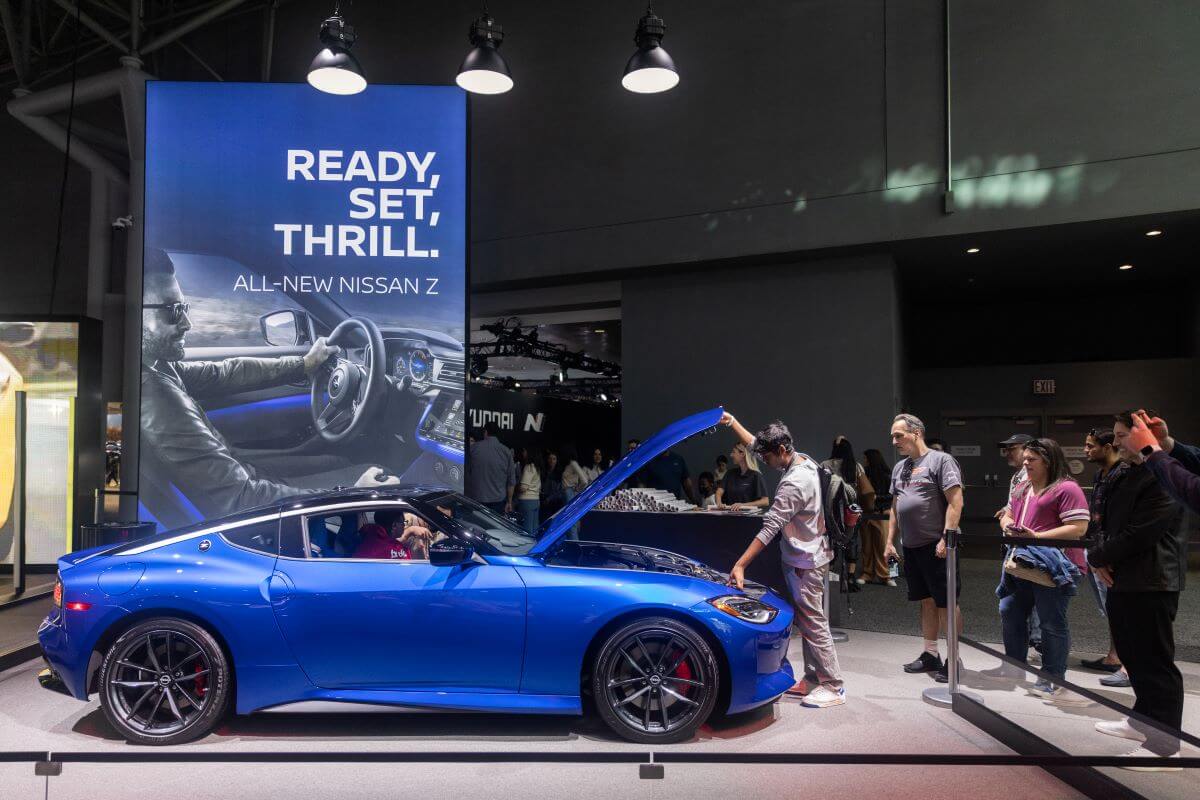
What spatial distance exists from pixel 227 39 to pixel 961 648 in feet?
48.8

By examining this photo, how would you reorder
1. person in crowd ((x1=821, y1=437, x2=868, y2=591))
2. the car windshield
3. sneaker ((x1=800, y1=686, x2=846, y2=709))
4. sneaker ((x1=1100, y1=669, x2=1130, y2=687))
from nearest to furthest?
the car windshield, sneaker ((x1=800, y1=686, x2=846, y2=709)), sneaker ((x1=1100, y1=669, x2=1130, y2=687)), person in crowd ((x1=821, y1=437, x2=868, y2=591))

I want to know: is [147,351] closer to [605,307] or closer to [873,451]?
[605,307]

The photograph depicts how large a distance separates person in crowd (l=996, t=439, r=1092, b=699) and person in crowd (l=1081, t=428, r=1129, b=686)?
0.39 ft

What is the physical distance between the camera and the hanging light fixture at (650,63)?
21.3 feet

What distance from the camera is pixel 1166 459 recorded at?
3.29 m

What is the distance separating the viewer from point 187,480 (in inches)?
302

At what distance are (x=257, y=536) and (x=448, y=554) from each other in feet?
3.35

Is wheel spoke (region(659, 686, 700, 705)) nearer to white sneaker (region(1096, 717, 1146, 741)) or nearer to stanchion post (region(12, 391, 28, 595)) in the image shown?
white sneaker (region(1096, 717, 1146, 741))

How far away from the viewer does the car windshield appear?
4.21m

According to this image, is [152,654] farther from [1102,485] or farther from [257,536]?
[1102,485]

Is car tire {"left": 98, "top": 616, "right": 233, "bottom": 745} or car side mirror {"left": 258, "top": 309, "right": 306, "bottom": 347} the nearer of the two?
car tire {"left": 98, "top": 616, "right": 233, "bottom": 745}

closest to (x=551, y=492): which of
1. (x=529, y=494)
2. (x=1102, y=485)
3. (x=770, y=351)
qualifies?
(x=529, y=494)

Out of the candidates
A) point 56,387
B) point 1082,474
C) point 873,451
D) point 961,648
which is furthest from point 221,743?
point 1082,474

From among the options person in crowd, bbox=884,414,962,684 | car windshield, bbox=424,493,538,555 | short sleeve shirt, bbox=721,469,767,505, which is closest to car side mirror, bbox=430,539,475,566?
car windshield, bbox=424,493,538,555
